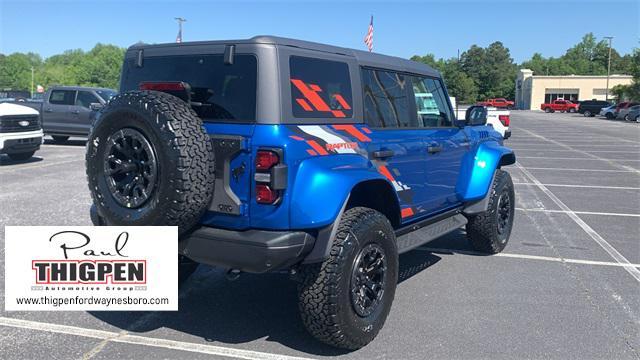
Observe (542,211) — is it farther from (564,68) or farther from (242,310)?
(564,68)

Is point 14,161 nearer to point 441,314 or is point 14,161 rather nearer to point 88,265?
point 88,265

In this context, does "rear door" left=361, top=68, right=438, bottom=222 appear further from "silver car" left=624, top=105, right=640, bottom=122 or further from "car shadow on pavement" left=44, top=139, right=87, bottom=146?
"silver car" left=624, top=105, right=640, bottom=122

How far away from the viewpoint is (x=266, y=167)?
320cm

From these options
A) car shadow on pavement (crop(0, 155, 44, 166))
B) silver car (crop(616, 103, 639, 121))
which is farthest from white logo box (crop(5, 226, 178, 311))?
silver car (crop(616, 103, 639, 121))

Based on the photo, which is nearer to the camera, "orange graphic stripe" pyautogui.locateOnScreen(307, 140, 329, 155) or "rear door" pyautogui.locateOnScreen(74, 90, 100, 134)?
"orange graphic stripe" pyautogui.locateOnScreen(307, 140, 329, 155)

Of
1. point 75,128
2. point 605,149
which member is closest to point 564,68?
point 605,149

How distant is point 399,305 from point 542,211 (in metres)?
4.91

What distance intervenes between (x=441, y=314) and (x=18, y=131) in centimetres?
1097

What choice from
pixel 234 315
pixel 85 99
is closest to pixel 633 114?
pixel 85 99

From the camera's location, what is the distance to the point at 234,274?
→ 3.52 metres

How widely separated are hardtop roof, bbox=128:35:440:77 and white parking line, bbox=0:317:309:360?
79.0 inches

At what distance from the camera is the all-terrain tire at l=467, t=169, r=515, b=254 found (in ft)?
19.0

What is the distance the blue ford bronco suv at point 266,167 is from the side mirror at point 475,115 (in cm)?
178

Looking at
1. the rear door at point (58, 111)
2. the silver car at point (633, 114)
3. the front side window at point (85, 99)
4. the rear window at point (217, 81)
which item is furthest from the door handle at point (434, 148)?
the silver car at point (633, 114)
